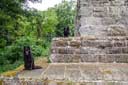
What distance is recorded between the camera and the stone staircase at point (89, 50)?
5.46 meters

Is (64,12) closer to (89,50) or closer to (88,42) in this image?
(88,42)

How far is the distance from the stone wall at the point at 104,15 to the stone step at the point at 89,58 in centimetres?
156

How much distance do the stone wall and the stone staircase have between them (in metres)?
1.18

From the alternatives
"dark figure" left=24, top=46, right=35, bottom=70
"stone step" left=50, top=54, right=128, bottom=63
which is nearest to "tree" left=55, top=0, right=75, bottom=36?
"stone step" left=50, top=54, right=128, bottom=63

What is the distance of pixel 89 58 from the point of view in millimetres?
5520

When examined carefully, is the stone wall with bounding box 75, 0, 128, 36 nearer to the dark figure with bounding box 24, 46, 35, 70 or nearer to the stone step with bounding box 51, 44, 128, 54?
the stone step with bounding box 51, 44, 128, 54

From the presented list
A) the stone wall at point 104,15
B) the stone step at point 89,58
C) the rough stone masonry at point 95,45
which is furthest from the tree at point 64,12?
the stone step at point 89,58

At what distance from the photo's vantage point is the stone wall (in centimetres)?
700

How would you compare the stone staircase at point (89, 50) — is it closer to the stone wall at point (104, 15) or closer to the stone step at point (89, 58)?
the stone step at point (89, 58)

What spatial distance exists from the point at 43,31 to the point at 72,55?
23149 mm

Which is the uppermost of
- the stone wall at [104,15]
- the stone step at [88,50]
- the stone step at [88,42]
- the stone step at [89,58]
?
the stone wall at [104,15]

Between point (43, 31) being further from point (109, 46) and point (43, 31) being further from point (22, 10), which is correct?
point (109, 46)

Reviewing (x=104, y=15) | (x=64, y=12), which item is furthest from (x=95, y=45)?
(x=64, y=12)

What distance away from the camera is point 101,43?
18.7 feet
